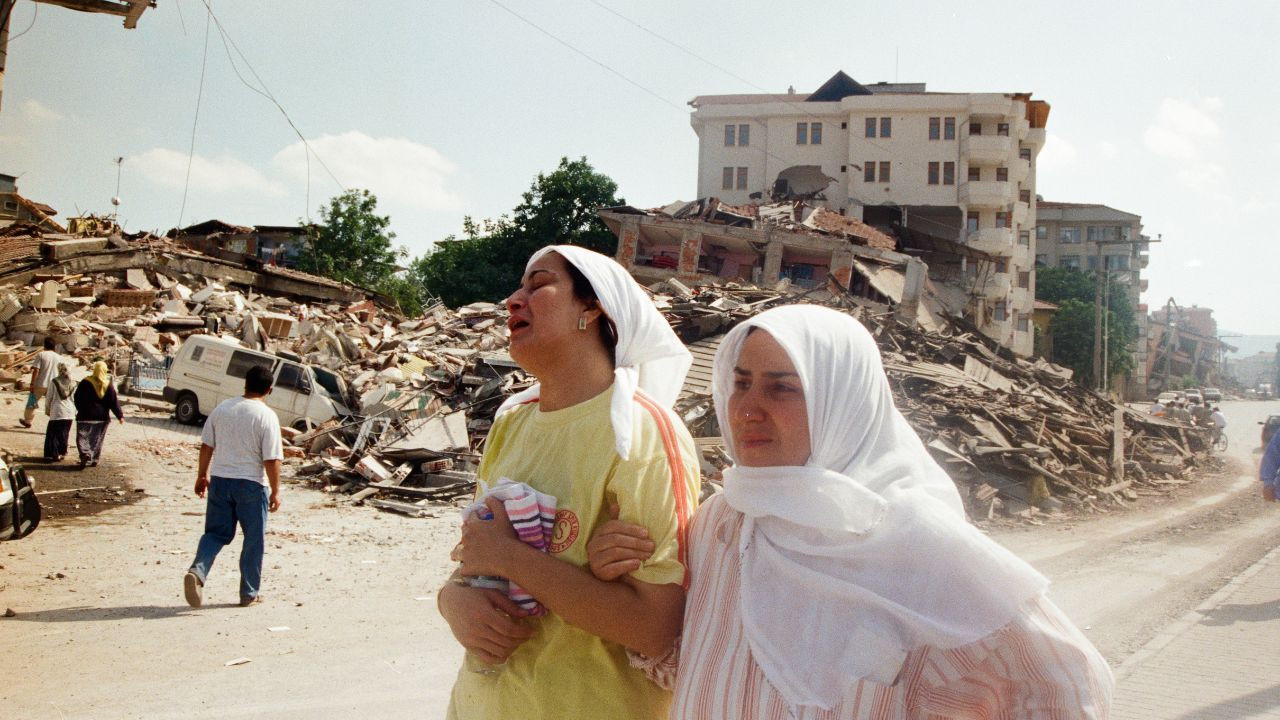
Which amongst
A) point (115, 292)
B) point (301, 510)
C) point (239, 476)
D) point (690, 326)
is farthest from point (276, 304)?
point (239, 476)

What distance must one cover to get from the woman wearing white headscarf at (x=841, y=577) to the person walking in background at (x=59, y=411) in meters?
12.8

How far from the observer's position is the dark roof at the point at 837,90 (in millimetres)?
53438

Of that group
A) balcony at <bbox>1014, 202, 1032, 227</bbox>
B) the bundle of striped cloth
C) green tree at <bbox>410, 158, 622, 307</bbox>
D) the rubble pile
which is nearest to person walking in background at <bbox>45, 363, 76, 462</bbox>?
the rubble pile

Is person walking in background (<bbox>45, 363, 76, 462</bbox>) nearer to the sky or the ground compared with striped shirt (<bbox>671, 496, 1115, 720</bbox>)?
nearer to the ground

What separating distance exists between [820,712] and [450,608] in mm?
873

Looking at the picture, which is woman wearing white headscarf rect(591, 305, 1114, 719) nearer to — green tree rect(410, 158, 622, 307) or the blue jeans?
the blue jeans

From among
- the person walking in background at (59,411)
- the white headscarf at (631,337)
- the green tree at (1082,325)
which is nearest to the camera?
the white headscarf at (631,337)

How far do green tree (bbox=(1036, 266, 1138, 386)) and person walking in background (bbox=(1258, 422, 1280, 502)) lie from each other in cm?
4953

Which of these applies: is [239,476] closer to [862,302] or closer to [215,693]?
[215,693]

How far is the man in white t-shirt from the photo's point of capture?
5.92m

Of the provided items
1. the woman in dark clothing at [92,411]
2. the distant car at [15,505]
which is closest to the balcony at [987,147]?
the woman in dark clothing at [92,411]

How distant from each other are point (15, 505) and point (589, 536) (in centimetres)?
628

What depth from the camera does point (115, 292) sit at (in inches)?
1000

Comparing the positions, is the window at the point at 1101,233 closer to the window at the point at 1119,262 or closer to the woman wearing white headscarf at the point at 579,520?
the window at the point at 1119,262
